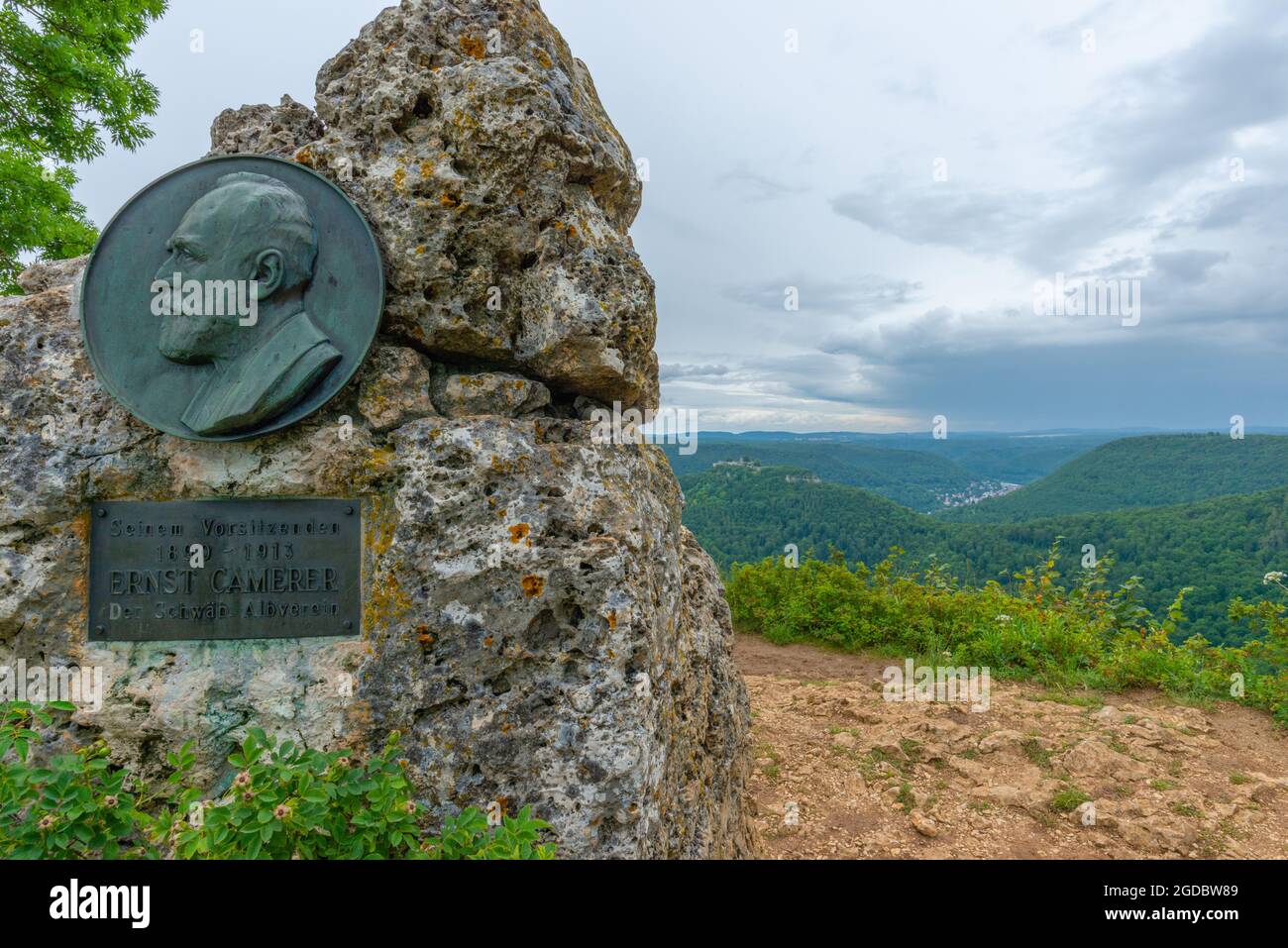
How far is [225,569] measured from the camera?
9.55 feet

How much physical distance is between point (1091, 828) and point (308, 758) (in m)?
5.09

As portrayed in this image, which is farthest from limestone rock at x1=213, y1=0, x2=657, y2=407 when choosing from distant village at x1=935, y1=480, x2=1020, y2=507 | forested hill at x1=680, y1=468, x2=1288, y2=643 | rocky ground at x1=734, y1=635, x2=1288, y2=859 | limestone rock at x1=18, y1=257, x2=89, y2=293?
distant village at x1=935, y1=480, x2=1020, y2=507

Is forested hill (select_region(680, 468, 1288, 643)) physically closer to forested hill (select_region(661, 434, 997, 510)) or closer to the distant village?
forested hill (select_region(661, 434, 997, 510))

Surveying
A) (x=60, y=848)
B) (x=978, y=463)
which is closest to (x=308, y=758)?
(x=60, y=848)

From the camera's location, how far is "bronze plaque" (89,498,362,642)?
287 cm

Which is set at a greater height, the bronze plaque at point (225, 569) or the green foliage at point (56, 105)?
the green foliage at point (56, 105)

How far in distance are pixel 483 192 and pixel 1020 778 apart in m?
5.61

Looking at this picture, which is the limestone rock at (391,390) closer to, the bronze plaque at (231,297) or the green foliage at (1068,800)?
the bronze plaque at (231,297)

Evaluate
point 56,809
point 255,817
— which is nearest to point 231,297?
point 56,809

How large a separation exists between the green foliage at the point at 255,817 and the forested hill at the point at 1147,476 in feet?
136

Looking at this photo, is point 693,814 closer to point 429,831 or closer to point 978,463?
point 429,831

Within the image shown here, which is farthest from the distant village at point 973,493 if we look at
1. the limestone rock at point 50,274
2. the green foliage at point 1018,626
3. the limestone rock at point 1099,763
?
the limestone rock at point 50,274

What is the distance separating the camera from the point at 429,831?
277 centimetres

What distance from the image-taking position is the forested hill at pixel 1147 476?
39781 mm
